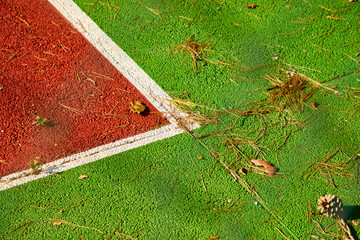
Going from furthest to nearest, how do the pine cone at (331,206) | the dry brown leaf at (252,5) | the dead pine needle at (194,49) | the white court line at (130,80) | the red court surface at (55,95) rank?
the dry brown leaf at (252,5) → the dead pine needle at (194,49) → the red court surface at (55,95) → the white court line at (130,80) → the pine cone at (331,206)

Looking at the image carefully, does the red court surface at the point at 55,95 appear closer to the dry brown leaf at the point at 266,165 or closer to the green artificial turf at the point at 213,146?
the green artificial turf at the point at 213,146

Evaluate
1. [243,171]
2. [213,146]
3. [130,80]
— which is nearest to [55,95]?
[130,80]

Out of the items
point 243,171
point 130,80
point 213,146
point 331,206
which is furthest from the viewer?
point 130,80

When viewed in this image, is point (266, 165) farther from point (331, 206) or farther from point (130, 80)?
point (130, 80)

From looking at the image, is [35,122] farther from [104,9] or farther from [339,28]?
[339,28]

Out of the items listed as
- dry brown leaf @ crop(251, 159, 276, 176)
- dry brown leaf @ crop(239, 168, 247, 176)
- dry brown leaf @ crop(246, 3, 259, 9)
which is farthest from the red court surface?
dry brown leaf @ crop(246, 3, 259, 9)

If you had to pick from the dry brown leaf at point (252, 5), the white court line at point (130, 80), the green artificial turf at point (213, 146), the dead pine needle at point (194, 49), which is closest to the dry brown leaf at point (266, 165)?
the green artificial turf at point (213, 146)
